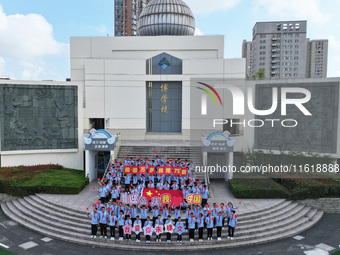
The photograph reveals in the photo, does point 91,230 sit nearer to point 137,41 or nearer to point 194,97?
point 194,97

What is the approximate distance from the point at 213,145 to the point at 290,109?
5863 mm

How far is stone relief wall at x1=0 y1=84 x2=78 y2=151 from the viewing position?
17.4m

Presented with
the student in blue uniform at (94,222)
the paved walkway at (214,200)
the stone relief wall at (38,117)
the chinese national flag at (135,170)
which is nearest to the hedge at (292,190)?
the paved walkway at (214,200)

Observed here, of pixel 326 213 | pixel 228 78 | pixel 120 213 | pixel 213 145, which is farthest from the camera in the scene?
pixel 228 78

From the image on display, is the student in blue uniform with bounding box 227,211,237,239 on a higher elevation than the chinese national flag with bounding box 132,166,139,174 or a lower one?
lower

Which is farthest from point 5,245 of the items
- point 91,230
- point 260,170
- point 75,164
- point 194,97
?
point 194,97

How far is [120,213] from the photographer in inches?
407

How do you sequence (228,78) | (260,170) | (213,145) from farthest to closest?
(228,78)
(260,170)
(213,145)

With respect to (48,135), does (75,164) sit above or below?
below

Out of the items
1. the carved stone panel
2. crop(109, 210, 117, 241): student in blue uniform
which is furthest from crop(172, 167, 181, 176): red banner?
the carved stone panel

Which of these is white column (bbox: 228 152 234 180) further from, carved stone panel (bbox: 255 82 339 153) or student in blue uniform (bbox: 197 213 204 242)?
student in blue uniform (bbox: 197 213 204 242)

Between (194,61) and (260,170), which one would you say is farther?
(194,61)

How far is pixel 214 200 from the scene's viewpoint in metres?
13.7

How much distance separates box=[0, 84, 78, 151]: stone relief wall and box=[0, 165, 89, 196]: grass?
1.70 meters
